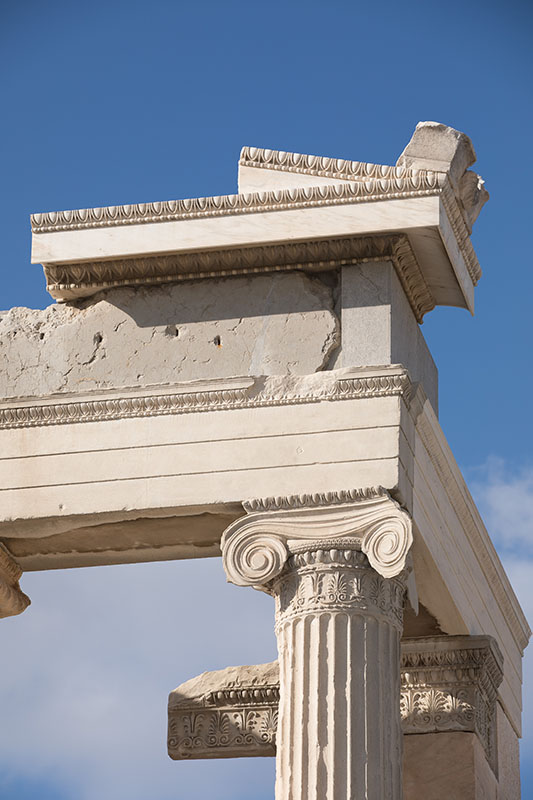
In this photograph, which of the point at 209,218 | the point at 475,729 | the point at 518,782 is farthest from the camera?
the point at 518,782

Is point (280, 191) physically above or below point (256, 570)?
above

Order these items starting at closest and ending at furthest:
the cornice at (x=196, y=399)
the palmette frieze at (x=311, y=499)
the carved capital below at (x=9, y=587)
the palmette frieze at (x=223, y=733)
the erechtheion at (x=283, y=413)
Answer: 1. the erechtheion at (x=283, y=413)
2. the palmette frieze at (x=311, y=499)
3. the cornice at (x=196, y=399)
4. the carved capital below at (x=9, y=587)
5. the palmette frieze at (x=223, y=733)

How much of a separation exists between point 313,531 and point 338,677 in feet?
4.13

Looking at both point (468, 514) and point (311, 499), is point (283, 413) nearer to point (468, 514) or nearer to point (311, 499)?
point (311, 499)

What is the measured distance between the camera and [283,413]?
14.3 m

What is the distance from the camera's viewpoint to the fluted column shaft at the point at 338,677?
13086mm

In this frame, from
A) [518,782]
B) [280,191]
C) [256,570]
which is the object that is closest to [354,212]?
[280,191]

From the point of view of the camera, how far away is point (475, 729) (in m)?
16.7

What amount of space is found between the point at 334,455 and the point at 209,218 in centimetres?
249

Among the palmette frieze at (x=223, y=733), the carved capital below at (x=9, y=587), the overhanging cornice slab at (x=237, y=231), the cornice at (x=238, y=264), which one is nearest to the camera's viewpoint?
the overhanging cornice slab at (x=237, y=231)

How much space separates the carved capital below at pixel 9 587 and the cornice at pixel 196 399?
55.1 inches

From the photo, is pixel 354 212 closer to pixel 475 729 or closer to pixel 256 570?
pixel 256 570

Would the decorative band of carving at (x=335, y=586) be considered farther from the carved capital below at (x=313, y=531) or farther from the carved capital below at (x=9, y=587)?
the carved capital below at (x=9, y=587)

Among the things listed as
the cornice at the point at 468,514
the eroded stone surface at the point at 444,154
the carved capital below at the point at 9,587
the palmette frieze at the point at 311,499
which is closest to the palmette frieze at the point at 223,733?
the cornice at the point at 468,514
